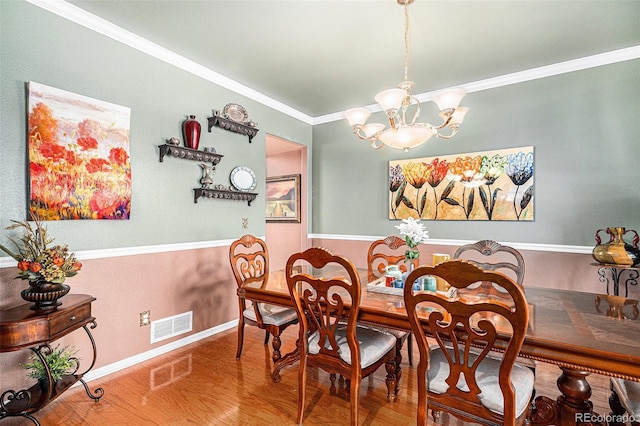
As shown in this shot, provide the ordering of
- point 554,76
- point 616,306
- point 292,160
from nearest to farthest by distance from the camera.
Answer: point 616,306 → point 554,76 → point 292,160

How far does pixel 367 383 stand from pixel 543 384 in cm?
129

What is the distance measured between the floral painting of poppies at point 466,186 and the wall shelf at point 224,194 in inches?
69.8

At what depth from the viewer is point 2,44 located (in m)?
1.92

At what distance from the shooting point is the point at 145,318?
8.63 ft

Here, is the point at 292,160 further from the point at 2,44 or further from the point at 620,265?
the point at 620,265

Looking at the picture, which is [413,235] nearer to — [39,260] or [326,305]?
[326,305]

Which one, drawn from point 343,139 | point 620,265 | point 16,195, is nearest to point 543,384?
point 620,265

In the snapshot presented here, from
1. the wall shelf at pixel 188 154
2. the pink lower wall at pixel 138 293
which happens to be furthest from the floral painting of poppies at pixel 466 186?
the pink lower wall at pixel 138 293

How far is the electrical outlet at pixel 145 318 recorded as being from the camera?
261 cm

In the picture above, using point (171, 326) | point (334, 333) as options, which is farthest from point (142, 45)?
point (334, 333)

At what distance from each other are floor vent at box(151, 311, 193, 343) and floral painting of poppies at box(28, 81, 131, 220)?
1.01 meters

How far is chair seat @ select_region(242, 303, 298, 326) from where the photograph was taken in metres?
2.34

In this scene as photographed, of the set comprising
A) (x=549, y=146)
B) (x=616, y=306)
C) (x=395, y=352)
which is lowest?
(x=395, y=352)

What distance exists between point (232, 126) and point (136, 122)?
946mm
